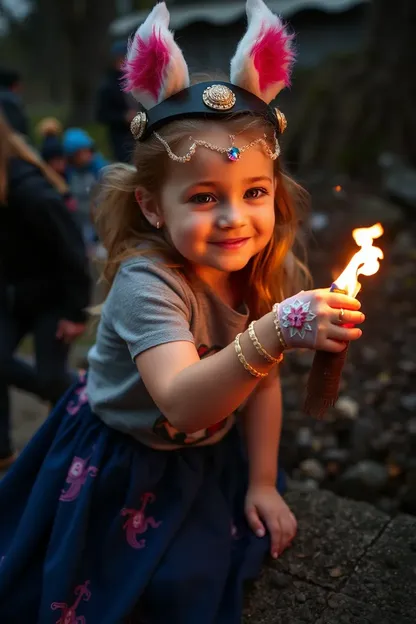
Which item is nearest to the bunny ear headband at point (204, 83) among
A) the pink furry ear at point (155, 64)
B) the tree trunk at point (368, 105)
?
the pink furry ear at point (155, 64)

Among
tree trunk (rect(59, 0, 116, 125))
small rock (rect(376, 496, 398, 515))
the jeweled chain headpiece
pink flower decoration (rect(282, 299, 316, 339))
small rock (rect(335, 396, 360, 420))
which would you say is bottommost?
tree trunk (rect(59, 0, 116, 125))

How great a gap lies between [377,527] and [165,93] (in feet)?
4.65

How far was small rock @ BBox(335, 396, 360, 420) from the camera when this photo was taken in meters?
3.36

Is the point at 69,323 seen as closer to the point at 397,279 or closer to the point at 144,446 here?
the point at 144,446

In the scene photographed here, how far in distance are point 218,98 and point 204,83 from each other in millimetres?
82

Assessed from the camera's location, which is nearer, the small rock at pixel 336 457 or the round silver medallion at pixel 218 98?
the round silver medallion at pixel 218 98

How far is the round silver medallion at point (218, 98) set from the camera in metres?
1.63

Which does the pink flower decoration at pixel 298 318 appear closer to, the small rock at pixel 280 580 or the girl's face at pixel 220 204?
the girl's face at pixel 220 204

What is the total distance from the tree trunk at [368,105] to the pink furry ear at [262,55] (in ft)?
19.3

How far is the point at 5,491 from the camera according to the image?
2.12 metres

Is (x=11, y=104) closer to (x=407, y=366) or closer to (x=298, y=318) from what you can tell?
(x=407, y=366)

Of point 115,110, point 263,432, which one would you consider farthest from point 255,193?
point 115,110

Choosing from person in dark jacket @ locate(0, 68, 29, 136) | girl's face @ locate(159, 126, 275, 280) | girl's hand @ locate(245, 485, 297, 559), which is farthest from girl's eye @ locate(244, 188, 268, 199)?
person in dark jacket @ locate(0, 68, 29, 136)

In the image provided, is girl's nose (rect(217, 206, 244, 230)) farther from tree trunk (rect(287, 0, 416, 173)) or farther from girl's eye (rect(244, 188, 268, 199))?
tree trunk (rect(287, 0, 416, 173))
